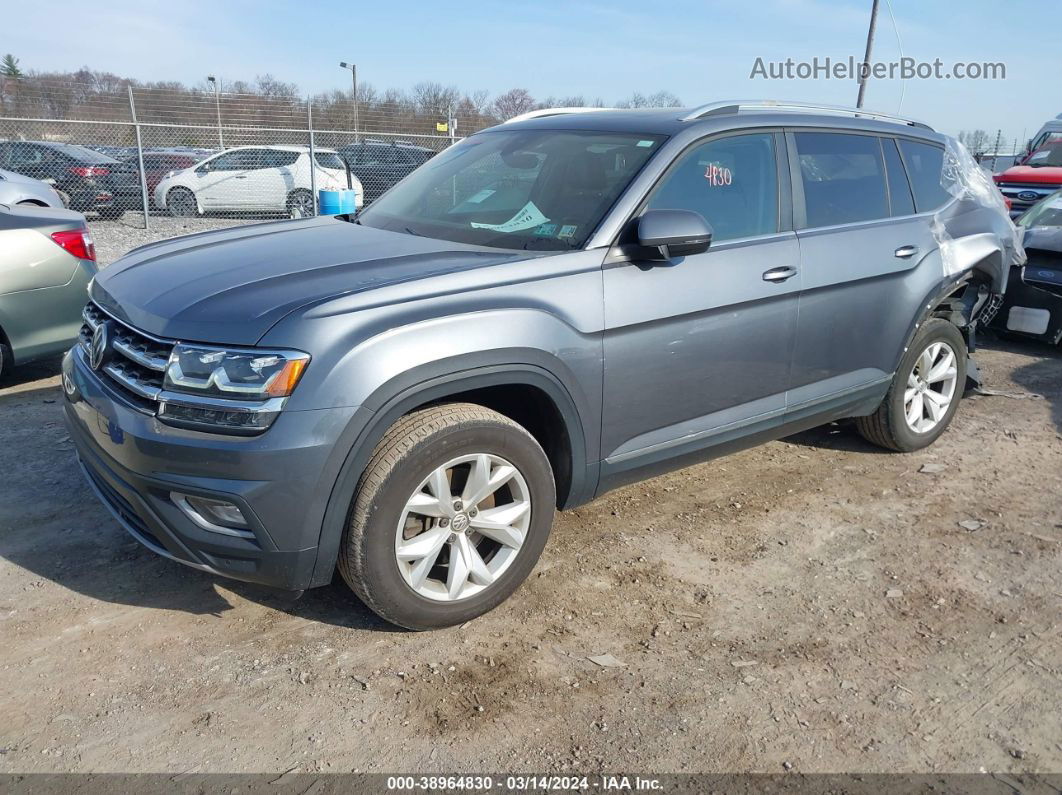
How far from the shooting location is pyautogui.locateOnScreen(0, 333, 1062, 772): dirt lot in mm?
2602

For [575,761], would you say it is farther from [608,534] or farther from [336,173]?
[336,173]

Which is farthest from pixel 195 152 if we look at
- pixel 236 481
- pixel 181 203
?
pixel 236 481

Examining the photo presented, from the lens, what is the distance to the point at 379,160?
690 inches

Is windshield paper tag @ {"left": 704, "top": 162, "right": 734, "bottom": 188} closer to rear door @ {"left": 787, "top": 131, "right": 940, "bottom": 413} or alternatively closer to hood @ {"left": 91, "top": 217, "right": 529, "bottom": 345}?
rear door @ {"left": 787, "top": 131, "right": 940, "bottom": 413}

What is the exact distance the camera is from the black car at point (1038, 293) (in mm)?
7164

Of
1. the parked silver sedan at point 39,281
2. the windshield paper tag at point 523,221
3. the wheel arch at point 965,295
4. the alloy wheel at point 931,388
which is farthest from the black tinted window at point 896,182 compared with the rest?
the parked silver sedan at point 39,281

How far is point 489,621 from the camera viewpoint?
327cm

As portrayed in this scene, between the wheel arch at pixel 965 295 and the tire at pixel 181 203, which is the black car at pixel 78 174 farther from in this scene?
the wheel arch at pixel 965 295

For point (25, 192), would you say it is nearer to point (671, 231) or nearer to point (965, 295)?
point (671, 231)

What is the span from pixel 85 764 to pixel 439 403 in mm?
1524

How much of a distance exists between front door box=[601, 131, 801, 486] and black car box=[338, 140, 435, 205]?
14344mm

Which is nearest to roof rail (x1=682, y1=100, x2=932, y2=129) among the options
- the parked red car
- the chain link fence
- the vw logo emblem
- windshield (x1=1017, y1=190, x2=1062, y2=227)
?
the vw logo emblem

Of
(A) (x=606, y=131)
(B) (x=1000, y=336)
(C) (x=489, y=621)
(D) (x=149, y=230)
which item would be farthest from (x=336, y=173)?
(C) (x=489, y=621)

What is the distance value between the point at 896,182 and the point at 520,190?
2.17 m
